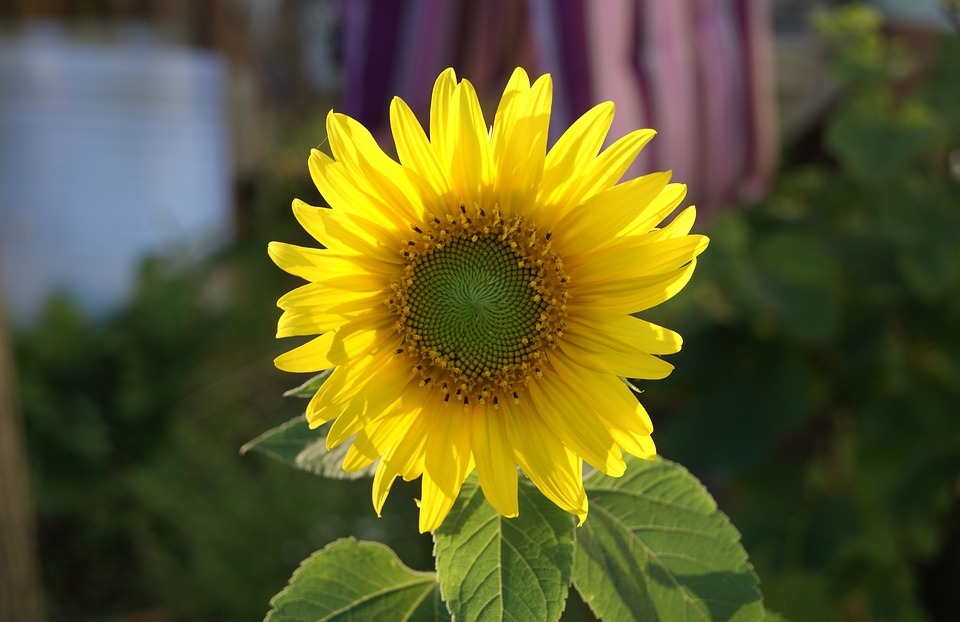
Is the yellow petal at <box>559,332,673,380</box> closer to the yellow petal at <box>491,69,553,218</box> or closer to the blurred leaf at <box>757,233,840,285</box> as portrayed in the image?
the yellow petal at <box>491,69,553,218</box>

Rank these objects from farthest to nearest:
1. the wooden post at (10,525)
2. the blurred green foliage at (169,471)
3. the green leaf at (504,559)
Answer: the blurred green foliage at (169,471), the wooden post at (10,525), the green leaf at (504,559)

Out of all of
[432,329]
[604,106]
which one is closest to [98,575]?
[432,329]

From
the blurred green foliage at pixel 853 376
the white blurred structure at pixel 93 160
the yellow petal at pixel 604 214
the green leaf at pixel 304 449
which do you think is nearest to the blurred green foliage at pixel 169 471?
the white blurred structure at pixel 93 160

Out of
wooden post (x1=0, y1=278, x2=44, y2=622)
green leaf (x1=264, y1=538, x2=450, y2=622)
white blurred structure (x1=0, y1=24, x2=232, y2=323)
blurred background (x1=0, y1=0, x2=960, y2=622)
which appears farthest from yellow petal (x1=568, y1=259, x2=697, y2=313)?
white blurred structure (x1=0, y1=24, x2=232, y2=323)

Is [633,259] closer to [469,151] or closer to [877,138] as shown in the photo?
[469,151]

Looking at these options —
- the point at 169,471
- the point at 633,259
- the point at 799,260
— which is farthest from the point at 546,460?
the point at 169,471

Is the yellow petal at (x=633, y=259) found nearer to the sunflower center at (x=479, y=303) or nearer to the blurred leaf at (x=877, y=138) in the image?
the sunflower center at (x=479, y=303)
